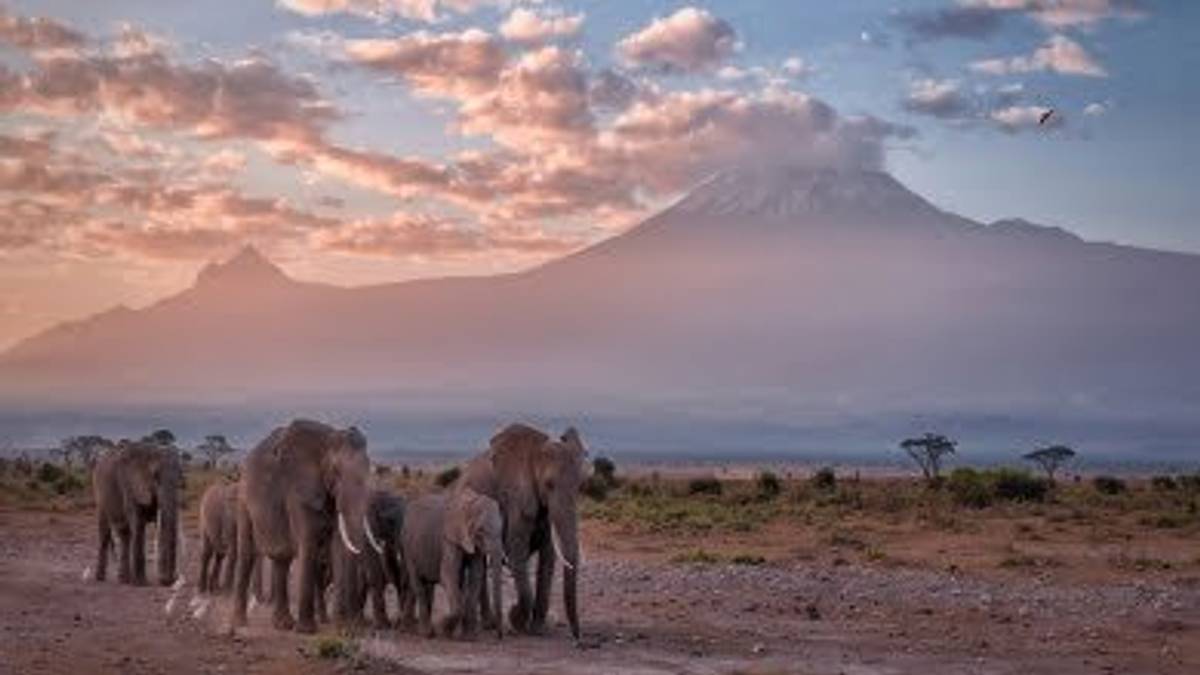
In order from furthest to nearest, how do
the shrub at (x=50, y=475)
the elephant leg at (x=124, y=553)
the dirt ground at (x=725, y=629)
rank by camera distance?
the shrub at (x=50, y=475) < the elephant leg at (x=124, y=553) < the dirt ground at (x=725, y=629)

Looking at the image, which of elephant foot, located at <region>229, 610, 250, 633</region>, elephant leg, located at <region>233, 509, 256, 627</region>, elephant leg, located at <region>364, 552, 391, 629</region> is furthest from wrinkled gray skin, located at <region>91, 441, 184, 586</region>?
elephant foot, located at <region>229, 610, 250, 633</region>

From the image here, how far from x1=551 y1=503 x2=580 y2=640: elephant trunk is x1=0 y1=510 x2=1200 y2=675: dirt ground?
0.37m

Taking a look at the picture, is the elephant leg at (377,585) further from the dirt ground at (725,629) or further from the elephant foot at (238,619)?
the elephant foot at (238,619)

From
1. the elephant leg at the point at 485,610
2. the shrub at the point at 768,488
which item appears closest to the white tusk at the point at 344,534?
the elephant leg at the point at 485,610

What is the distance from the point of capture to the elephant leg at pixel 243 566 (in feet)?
75.2

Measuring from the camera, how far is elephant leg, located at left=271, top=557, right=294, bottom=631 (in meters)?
22.8

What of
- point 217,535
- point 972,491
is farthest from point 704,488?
point 217,535

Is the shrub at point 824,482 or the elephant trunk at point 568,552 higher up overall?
the elephant trunk at point 568,552

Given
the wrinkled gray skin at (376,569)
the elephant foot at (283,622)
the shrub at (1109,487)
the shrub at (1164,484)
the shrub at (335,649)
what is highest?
the wrinkled gray skin at (376,569)

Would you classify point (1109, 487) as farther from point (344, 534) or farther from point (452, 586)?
point (344, 534)

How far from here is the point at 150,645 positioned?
2122cm

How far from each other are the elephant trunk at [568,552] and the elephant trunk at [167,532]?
888 cm

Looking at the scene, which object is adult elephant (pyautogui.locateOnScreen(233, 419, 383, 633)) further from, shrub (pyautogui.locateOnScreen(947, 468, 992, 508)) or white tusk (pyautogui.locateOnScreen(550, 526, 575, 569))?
shrub (pyautogui.locateOnScreen(947, 468, 992, 508))

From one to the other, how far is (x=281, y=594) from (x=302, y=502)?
1.43 metres
